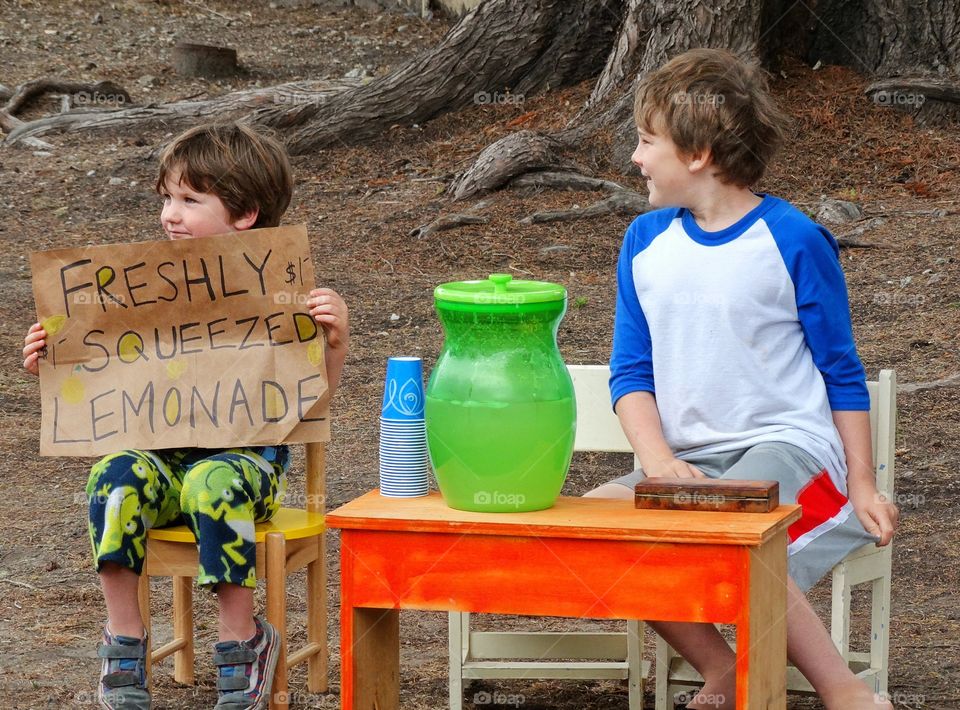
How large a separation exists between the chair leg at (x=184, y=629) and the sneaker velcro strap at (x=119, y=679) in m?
0.60

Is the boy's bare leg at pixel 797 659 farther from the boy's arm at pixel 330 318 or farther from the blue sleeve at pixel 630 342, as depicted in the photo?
the boy's arm at pixel 330 318

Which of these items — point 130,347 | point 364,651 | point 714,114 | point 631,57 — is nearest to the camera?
point 364,651

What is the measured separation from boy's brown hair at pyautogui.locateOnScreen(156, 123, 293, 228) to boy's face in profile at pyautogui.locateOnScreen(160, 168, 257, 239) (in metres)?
0.01

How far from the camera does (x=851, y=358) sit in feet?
10.6

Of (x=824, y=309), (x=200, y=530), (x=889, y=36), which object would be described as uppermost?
(x=889, y=36)

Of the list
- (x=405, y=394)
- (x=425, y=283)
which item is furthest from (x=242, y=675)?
(x=425, y=283)

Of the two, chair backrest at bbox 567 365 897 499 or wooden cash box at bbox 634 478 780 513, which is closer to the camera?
wooden cash box at bbox 634 478 780 513

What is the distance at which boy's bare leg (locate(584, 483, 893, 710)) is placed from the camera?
9.49ft

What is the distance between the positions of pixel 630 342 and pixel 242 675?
1188 millimetres

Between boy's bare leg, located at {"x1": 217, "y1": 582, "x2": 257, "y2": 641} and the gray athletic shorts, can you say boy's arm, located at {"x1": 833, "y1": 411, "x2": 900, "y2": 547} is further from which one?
boy's bare leg, located at {"x1": 217, "y1": 582, "x2": 257, "y2": 641}

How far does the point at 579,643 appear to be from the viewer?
3.79 metres

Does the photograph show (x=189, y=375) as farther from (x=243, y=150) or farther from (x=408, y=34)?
(x=408, y=34)

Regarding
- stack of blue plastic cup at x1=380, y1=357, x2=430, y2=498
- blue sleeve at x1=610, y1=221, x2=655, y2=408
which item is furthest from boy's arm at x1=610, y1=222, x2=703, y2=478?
stack of blue plastic cup at x1=380, y1=357, x2=430, y2=498

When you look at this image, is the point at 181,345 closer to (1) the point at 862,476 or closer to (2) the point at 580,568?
(2) the point at 580,568
